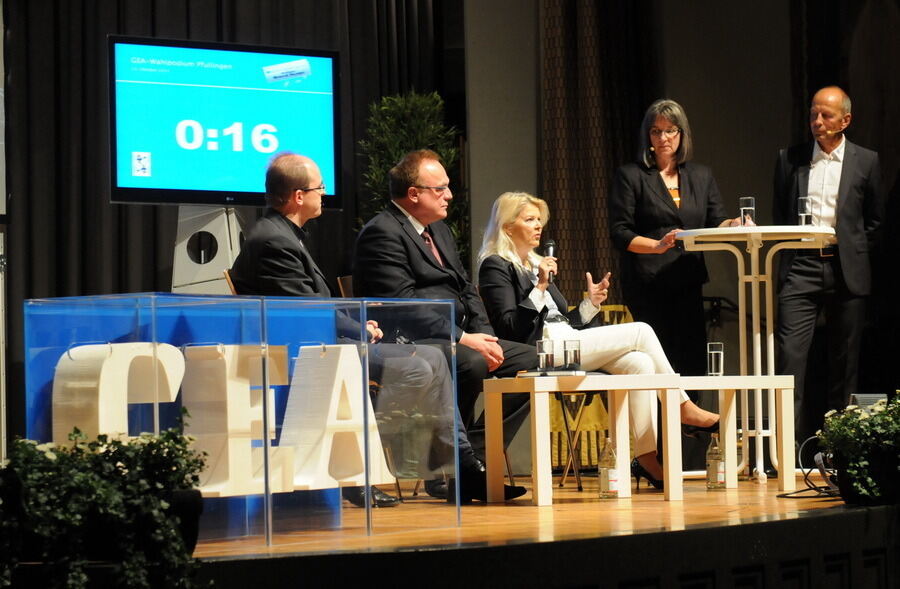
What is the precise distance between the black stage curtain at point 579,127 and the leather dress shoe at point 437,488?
3442mm

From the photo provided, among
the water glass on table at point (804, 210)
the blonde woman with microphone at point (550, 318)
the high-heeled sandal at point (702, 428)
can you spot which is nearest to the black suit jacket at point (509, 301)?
the blonde woman with microphone at point (550, 318)

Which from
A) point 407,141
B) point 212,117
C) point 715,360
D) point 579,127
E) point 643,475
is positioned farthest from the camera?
point 407,141

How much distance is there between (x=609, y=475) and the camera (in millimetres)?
4387

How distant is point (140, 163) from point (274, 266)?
7.38 ft

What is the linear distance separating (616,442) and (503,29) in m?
3.16

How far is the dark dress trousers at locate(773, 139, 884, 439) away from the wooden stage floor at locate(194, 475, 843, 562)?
4.16 feet

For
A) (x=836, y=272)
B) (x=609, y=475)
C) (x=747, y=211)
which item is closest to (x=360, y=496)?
(x=609, y=475)

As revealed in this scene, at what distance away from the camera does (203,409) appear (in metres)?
2.99

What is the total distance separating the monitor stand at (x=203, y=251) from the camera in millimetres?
6172

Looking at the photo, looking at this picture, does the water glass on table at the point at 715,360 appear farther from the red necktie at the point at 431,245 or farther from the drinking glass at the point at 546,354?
the red necktie at the point at 431,245

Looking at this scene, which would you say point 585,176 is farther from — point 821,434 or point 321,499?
point 321,499

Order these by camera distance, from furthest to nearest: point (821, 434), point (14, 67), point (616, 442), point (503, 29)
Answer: point (503, 29)
point (14, 67)
point (616, 442)
point (821, 434)

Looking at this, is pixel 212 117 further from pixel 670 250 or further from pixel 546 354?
pixel 546 354

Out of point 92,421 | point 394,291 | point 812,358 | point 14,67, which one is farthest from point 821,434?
point 14,67
